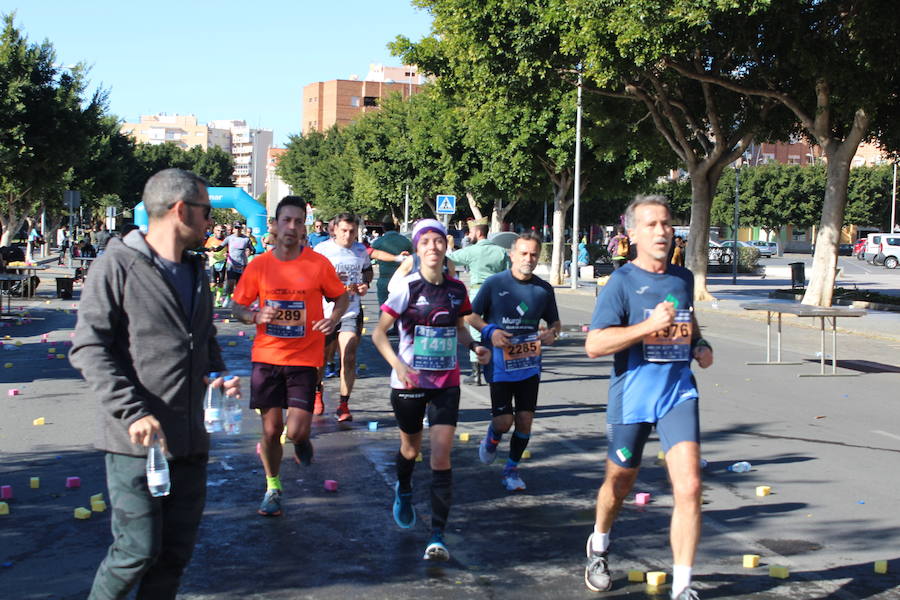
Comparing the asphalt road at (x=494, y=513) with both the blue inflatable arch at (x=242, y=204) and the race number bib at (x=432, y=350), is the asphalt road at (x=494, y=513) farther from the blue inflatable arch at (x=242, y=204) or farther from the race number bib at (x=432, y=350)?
the blue inflatable arch at (x=242, y=204)

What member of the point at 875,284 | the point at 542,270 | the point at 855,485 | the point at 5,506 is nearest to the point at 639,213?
the point at 855,485

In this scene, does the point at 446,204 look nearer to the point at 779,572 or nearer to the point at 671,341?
the point at 779,572

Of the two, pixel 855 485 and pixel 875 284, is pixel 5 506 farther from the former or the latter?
pixel 875 284

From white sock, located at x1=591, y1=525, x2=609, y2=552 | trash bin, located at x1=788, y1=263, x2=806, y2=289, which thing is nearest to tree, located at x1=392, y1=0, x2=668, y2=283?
trash bin, located at x1=788, y1=263, x2=806, y2=289

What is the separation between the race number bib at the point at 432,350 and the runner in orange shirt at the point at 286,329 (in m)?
0.85

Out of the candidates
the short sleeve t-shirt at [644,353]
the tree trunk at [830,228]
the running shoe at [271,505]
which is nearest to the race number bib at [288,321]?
the running shoe at [271,505]

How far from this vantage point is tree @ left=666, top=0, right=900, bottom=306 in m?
20.0

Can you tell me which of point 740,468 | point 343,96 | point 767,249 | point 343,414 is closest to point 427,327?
point 740,468

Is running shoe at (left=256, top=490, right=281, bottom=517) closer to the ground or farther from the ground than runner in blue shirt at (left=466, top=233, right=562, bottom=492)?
closer to the ground

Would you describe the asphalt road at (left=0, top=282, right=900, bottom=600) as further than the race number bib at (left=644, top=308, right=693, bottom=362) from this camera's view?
Yes

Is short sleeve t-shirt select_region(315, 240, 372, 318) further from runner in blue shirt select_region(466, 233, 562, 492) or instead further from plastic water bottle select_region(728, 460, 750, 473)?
plastic water bottle select_region(728, 460, 750, 473)

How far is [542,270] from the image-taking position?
1923 inches

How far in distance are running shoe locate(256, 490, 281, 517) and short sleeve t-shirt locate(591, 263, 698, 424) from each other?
235 cm

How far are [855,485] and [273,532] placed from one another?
4151 millimetres
